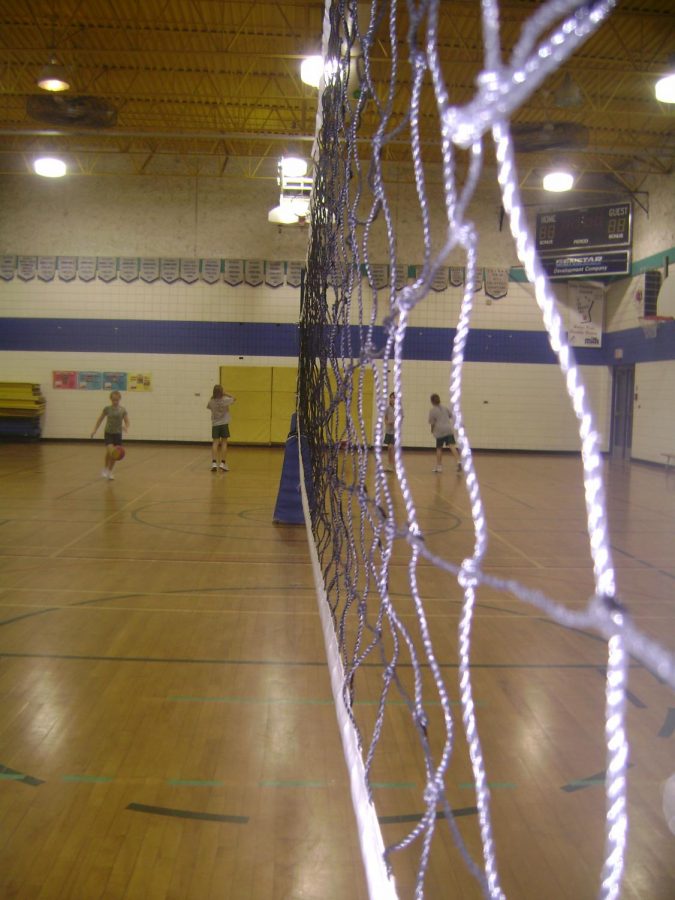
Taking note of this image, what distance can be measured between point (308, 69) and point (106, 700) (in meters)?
7.07

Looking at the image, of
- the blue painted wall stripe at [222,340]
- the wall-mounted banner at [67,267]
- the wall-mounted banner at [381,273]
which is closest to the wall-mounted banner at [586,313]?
the blue painted wall stripe at [222,340]

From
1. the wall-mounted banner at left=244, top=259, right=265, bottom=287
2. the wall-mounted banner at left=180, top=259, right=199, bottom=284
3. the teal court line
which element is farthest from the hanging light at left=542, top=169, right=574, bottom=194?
the teal court line

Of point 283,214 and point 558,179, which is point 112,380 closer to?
point 283,214

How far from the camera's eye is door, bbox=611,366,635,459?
16.0 metres

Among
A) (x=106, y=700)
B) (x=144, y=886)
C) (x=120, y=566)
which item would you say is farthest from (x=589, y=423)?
(x=120, y=566)

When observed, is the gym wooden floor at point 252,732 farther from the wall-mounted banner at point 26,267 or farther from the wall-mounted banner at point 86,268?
the wall-mounted banner at point 26,267

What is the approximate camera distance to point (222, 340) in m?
16.7

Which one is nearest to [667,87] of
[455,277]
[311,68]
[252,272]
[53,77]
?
[311,68]

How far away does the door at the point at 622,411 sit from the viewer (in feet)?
52.4

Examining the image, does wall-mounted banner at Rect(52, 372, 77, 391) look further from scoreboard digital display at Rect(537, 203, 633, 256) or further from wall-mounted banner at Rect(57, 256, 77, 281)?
scoreboard digital display at Rect(537, 203, 633, 256)

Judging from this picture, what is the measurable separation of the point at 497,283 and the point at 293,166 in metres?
7.83

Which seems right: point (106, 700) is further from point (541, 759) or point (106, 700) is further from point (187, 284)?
point (187, 284)

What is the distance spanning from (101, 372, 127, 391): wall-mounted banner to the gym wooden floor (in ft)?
34.6

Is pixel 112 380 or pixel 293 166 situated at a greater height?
pixel 293 166
